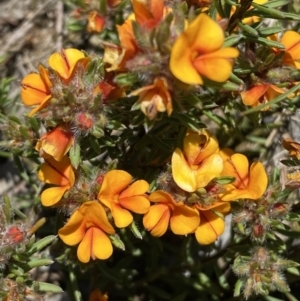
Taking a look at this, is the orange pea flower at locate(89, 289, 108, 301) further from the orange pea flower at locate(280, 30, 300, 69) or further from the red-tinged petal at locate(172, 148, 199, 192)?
the orange pea flower at locate(280, 30, 300, 69)

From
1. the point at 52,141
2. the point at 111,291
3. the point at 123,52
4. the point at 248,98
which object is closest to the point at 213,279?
the point at 111,291

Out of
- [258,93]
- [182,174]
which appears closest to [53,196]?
[182,174]

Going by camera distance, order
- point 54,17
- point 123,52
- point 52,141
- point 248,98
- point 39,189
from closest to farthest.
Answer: point 123,52, point 52,141, point 248,98, point 39,189, point 54,17

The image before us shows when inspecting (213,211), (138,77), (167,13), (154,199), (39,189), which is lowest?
(39,189)

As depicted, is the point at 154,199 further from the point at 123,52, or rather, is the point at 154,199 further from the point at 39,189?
the point at 39,189

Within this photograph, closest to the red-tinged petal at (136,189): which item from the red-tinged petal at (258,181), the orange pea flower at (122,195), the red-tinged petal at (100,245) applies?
the orange pea flower at (122,195)

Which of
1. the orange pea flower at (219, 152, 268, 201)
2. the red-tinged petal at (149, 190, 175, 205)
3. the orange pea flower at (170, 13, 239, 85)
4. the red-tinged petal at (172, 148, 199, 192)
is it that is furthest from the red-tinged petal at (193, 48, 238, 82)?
the orange pea flower at (219, 152, 268, 201)
